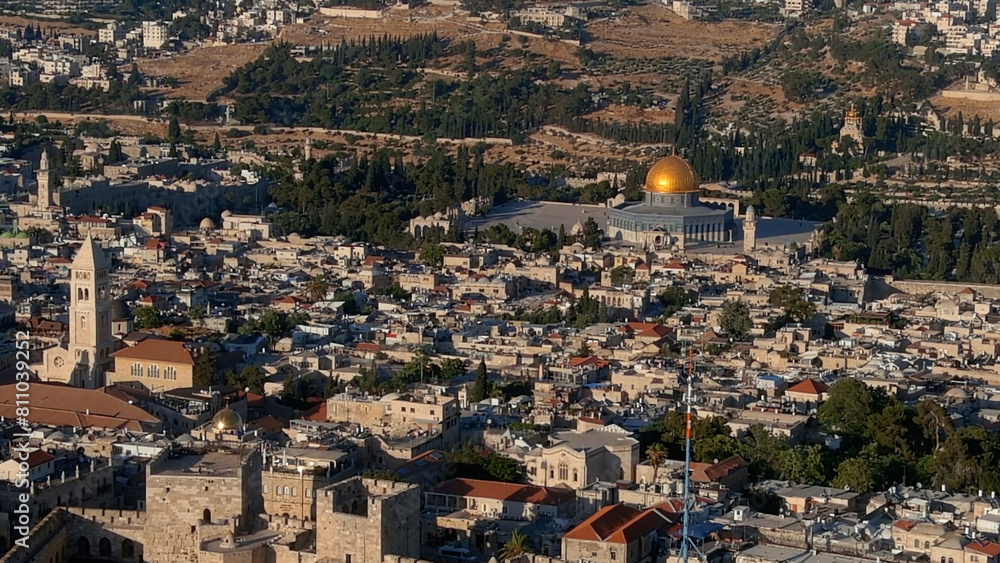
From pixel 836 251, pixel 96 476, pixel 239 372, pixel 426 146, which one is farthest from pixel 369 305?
pixel 426 146

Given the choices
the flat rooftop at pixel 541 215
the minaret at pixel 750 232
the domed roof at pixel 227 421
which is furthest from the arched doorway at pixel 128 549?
the flat rooftop at pixel 541 215

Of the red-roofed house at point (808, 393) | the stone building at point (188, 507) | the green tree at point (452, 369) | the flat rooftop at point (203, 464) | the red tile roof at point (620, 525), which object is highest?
the flat rooftop at point (203, 464)

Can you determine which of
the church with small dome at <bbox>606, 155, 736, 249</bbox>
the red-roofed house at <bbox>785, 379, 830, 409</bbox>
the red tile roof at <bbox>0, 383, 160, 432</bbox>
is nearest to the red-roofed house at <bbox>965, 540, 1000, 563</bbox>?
the red-roofed house at <bbox>785, 379, 830, 409</bbox>

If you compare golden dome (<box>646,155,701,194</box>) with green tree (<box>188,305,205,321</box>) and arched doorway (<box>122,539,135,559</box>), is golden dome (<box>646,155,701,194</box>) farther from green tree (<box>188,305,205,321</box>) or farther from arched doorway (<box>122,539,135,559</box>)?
arched doorway (<box>122,539,135,559</box>)

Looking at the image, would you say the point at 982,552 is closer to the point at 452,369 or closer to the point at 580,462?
the point at 580,462

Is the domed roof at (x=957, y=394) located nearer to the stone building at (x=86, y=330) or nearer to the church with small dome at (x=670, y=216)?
the stone building at (x=86, y=330)

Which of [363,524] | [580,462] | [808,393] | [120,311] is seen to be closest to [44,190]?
[120,311]
